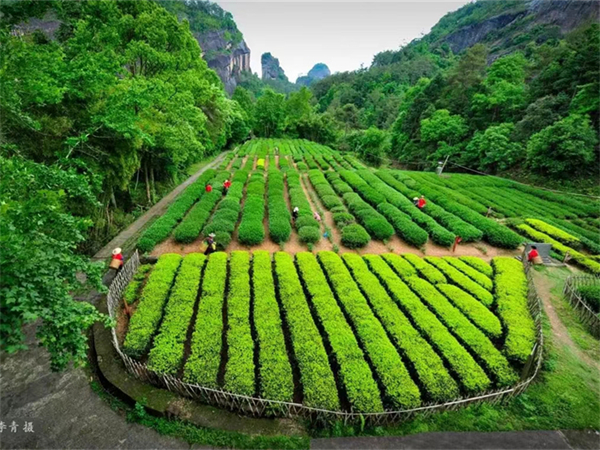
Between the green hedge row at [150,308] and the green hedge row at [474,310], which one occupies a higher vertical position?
the green hedge row at [150,308]

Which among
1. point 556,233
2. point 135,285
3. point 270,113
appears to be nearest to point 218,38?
point 270,113

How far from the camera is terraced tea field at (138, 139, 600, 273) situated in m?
17.1

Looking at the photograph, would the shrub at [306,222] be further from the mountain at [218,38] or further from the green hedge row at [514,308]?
the mountain at [218,38]

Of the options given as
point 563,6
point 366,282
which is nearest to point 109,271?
point 366,282

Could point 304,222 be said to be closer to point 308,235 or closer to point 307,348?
point 308,235

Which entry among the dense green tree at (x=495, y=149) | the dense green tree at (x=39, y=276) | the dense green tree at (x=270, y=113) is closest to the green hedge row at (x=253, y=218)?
the dense green tree at (x=39, y=276)

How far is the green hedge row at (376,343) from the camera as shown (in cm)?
764

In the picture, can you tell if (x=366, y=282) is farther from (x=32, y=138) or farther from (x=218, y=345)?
(x=32, y=138)

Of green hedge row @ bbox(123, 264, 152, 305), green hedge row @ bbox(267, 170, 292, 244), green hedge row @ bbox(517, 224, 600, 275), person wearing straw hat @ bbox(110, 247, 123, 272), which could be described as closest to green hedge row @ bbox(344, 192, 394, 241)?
green hedge row @ bbox(267, 170, 292, 244)

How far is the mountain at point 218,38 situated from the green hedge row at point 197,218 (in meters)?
92.6

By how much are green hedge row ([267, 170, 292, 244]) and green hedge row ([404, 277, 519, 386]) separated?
7604 millimetres

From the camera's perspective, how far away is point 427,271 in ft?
46.2

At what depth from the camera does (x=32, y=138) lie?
36.2ft

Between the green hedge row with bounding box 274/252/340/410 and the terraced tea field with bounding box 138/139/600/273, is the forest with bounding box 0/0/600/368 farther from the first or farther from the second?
the green hedge row with bounding box 274/252/340/410
